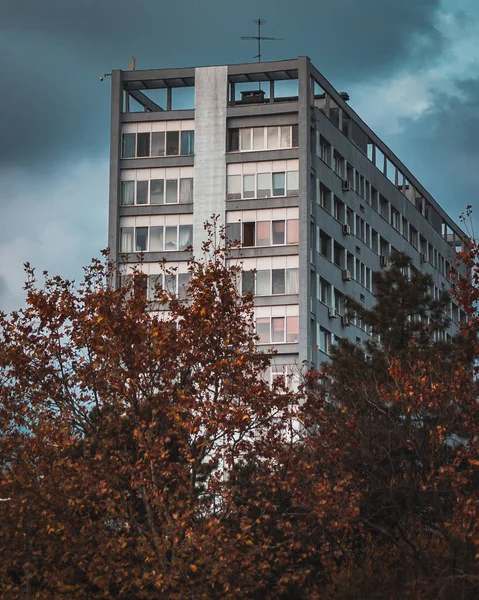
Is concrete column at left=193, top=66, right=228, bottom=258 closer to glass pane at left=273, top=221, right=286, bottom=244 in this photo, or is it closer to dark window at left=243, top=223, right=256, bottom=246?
dark window at left=243, top=223, right=256, bottom=246

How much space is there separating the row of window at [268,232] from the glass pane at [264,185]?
177 centimetres

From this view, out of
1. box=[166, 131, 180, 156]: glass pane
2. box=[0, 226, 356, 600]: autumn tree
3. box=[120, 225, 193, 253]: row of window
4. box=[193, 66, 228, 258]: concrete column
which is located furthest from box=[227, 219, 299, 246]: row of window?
box=[0, 226, 356, 600]: autumn tree

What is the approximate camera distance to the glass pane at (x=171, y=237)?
80375 millimetres

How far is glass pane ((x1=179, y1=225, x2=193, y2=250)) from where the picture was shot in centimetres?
7988

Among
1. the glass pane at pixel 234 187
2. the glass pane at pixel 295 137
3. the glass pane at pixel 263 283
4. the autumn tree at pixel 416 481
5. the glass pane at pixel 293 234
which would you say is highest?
the glass pane at pixel 295 137

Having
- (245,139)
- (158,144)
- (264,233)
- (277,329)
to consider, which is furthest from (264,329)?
(158,144)

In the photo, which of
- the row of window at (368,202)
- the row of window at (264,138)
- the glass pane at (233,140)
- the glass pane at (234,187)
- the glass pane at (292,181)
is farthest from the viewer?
the row of window at (368,202)

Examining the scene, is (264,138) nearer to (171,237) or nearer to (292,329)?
(171,237)

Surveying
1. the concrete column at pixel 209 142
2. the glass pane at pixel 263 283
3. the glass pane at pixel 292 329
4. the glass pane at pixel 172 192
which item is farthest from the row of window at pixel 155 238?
the glass pane at pixel 292 329

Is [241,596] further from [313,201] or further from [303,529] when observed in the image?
[313,201]

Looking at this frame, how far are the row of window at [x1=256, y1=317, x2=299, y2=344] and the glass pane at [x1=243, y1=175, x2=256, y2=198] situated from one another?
751cm

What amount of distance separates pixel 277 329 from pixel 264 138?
11.7 meters

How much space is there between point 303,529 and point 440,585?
425 cm

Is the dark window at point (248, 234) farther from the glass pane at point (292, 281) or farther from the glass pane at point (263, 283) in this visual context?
the glass pane at point (292, 281)
